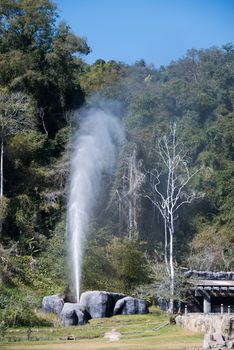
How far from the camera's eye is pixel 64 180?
49.9 m

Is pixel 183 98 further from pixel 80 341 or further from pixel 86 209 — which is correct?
pixel 80 341

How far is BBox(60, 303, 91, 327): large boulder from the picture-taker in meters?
33.3

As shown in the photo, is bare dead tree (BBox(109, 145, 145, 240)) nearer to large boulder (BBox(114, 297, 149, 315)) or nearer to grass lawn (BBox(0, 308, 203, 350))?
large boulder (BBox(114, 297, 149, 315))

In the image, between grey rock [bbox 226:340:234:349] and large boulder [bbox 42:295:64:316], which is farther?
large boulder [bbox 42:295:64:316]

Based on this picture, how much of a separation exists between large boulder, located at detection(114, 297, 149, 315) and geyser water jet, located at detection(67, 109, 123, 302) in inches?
171

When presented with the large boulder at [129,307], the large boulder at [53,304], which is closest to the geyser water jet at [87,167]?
the large boulder at [129,307]

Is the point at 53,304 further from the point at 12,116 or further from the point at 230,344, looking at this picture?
the point at 12,116

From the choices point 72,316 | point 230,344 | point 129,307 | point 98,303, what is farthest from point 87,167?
point 230,344

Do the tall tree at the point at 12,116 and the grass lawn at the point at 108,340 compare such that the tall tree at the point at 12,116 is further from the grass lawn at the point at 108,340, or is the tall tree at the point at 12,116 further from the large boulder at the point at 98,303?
the grass lawn at the point at 108,340

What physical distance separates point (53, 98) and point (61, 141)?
Result: 458 cm

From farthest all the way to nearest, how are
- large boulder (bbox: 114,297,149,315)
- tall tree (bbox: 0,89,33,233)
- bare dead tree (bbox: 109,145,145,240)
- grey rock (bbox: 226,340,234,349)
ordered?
bare dead tree (bbox: 109,145,145,240) < tall tree (bbox: 0,89,33,233) < large boulder (bbox: 114,297,149,315) < grey rock (bbox: 226,340,234,349)

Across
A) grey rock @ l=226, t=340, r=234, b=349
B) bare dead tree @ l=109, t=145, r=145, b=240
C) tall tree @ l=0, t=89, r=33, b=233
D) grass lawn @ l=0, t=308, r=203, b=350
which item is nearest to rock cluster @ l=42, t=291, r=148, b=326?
grass lawn @ l=0, t=308, r=203, b=350

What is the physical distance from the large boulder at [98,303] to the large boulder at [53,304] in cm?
126

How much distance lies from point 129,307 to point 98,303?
198cm
